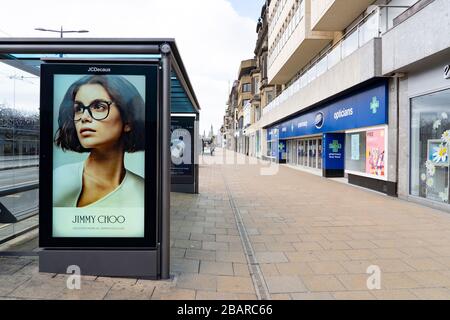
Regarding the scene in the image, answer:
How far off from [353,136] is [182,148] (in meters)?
7.23

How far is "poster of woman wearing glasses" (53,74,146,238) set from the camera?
3.72 meters

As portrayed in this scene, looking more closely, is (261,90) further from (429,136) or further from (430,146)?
(430,146)

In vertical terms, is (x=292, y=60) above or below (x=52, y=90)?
above

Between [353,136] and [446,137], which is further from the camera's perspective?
[353,136]

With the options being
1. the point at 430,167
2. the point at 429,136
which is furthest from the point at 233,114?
the point at 430,167

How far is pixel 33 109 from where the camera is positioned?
21.2ft

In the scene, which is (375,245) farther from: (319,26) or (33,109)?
(319,26)

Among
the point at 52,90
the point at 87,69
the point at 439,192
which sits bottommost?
the point at 439,192

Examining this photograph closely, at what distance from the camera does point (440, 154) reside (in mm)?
8305

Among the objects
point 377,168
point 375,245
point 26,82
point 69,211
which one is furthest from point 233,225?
point 377,168

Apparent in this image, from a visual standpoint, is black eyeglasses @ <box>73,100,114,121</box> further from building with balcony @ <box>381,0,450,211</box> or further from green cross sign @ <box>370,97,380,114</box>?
green cross sign @ <box>370,97,380,114</box>

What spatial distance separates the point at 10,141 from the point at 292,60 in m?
20.0

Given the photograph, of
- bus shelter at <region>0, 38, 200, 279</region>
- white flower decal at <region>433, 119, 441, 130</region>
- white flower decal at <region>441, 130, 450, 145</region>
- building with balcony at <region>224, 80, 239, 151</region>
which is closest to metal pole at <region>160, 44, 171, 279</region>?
bus shelter at <region>0, 38, 200, 279</region>

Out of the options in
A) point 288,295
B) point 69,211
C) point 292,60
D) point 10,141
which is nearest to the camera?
point 288,295
